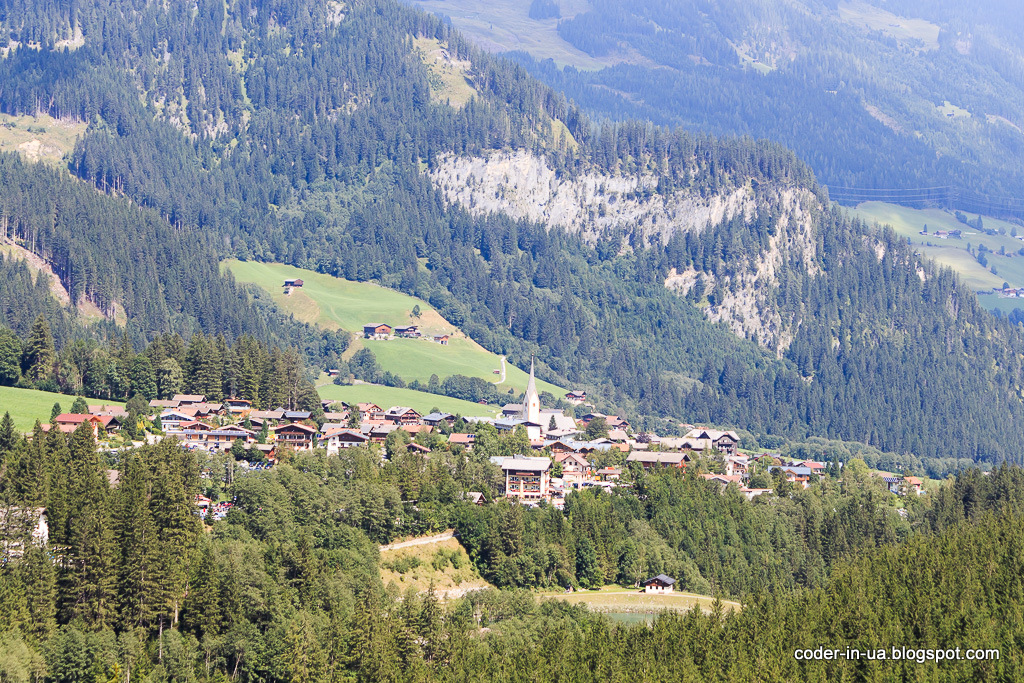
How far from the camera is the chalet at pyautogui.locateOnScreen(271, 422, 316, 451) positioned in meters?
155

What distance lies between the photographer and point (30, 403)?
153 metres

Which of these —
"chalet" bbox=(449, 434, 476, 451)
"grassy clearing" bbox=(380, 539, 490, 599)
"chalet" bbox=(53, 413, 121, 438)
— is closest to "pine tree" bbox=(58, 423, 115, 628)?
"grassy clearing" bbox=(380, 539, 490, 599)

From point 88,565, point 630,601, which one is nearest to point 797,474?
point 630,601

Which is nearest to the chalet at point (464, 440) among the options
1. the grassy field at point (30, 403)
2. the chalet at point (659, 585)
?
the chalet at point (659, 585)

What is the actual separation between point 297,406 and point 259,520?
56.3 metres

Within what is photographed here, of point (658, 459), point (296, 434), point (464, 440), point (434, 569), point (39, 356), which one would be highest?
point (39, 356)

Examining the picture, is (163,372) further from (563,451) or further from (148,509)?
(148,509)

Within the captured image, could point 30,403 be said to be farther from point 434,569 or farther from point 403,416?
point 403,416

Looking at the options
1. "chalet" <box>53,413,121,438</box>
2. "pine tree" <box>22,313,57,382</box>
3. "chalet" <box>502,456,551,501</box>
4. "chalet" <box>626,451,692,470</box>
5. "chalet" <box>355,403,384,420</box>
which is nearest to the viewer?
"chalet" <box>53,413,121,438</box>

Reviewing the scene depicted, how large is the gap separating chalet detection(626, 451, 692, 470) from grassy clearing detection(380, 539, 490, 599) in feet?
137

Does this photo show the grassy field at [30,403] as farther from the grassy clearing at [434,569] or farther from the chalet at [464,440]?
the grassy clearing at [434,569]

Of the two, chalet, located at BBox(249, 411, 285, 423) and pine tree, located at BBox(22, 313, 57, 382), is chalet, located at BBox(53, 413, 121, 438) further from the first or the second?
pine tree, located at BBox(22, 313, 57, 382)

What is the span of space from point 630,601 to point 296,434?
1581 inches

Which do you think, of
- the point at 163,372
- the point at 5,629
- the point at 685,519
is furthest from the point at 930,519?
the point at 5,629
